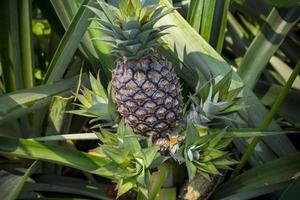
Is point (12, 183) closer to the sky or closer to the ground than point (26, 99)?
closer to the ground

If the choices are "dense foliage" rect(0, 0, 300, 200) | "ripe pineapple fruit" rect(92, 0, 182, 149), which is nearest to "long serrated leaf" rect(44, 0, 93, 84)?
"dense foliage" rect(0, 0, 300, 200)

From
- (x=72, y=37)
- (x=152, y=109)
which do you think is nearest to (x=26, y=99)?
(x=72, y=37)

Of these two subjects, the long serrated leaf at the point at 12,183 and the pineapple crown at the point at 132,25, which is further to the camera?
the long serrated leaf at the point at 12,183

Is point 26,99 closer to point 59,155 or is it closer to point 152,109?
point 59,155

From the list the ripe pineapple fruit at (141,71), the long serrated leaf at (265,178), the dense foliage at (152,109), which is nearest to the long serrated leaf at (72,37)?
the dense foliage at (152,109)

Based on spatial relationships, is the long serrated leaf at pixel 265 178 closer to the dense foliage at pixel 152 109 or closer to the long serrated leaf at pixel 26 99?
the dense foliage at pixel 152 109

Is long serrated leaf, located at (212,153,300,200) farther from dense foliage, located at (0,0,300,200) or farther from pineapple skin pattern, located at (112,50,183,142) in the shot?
pineapple skin pattern, located at (112,50,183,142)

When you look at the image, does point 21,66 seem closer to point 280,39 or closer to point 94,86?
point 94,86

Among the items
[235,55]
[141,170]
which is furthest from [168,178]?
[235,55]
